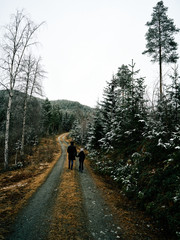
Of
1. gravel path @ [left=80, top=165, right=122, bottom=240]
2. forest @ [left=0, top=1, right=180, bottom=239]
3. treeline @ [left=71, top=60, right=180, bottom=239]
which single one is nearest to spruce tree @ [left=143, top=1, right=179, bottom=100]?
forest @ [left=0, top=1, right=180, bottom=239]

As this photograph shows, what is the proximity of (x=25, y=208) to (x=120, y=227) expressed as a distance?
11.9ft

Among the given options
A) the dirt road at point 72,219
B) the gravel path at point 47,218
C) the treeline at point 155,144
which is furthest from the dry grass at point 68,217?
the treeline at point 155,144

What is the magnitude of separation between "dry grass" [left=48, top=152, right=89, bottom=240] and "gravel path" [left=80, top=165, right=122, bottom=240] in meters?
0.25

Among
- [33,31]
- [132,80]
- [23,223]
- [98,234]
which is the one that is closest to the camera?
[98,234]

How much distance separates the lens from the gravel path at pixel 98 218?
3482mm

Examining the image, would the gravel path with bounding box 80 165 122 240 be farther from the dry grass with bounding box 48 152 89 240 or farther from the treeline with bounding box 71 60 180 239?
the treeline with bounding box 71 60 180 239

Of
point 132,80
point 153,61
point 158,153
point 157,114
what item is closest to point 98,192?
point 158,153

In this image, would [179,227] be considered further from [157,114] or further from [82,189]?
[157,114]

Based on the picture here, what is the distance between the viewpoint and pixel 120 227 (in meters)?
3.86

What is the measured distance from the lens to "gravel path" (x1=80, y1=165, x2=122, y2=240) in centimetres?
348

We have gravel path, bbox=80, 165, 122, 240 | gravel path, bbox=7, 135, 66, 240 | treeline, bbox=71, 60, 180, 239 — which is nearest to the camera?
Result: gravel path, bbox=7, 135, 66, 240

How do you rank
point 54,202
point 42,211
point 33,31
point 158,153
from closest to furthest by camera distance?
point 42,211, point 54,202, point 158,153, point 33,31

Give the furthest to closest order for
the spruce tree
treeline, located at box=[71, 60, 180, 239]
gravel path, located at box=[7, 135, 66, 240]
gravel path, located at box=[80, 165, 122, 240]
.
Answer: the spruce tree → treeline, located at box=[71, 60, 180, 239] → gravel path, located at box=[80, 165, 122, 240] → gravel path, located at box=[7, 135, 66, 240]

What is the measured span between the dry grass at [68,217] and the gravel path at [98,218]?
0.82 ft
